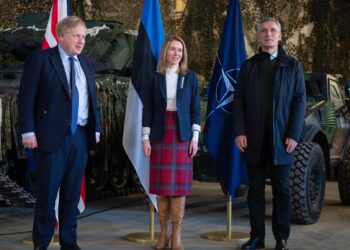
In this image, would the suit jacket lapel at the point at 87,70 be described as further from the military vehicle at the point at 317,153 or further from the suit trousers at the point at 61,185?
the military vehicle at the point at 317,153

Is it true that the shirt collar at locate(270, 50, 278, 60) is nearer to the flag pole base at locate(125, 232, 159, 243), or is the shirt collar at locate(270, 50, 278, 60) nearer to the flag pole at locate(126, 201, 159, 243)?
the flag pole at locate(126, 201, 159, 243)

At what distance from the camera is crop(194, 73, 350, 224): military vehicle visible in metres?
7.98

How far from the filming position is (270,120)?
6328mm

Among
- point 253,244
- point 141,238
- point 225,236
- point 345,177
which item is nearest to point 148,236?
point 141,238

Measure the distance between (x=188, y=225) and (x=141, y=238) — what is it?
120 centimetres

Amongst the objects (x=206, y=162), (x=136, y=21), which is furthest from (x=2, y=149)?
(x=136, y=21)

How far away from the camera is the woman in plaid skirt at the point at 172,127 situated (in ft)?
20.9

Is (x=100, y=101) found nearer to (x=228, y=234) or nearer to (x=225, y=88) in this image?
(x=225, y=88)

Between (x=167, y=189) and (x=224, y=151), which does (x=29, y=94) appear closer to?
(x=167, y=189)

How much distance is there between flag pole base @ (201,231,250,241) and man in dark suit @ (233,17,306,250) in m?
0.66

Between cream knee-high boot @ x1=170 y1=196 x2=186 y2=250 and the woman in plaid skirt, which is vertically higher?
the woman in plaid skirt

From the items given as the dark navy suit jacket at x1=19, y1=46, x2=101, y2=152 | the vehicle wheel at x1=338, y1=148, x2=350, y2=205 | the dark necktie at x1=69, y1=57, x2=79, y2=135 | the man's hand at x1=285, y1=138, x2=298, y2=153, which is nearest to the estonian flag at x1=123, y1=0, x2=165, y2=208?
the dark necktie at x1=69, y1=57, x2=79, y2=135

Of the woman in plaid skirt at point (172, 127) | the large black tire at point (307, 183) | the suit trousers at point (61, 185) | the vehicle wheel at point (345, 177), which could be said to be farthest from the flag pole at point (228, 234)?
the vehicle wheel at point (345, 177)

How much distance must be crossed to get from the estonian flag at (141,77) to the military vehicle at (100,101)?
5.61 ft
